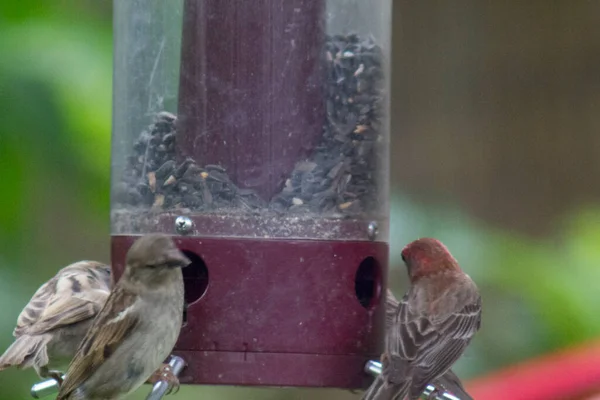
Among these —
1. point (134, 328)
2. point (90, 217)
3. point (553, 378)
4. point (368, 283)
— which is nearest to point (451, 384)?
point (553, 378)

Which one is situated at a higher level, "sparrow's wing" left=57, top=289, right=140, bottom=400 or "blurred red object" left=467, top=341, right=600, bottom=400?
"sparrow's wing" left=57, top=289, right=140, bottom=400

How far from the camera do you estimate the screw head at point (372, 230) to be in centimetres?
655

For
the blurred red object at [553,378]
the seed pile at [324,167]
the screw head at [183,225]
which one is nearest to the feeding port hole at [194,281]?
the screw head at [183,225]

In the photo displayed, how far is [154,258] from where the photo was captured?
20.0 feet

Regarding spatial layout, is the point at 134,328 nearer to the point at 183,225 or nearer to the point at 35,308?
the point at 183,225

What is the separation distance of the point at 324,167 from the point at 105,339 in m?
1.12

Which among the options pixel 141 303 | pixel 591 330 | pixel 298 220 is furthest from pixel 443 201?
pixel 141 303

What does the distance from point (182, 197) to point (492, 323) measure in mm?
1978

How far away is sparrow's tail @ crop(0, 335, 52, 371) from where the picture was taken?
6551mm

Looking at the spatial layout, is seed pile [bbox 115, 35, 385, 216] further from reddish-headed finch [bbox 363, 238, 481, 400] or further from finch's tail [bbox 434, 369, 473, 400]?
finch's tail [bbox 434, 369, 473, 400]

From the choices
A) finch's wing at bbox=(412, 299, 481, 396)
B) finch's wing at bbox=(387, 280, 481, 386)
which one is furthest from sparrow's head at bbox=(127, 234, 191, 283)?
finch's wing at bbox=(412, 299, 481, 396)

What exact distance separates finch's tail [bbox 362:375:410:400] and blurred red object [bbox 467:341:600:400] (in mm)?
396

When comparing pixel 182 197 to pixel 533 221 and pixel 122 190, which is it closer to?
pixel 122 190

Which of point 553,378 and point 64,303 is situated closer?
point 553,378
